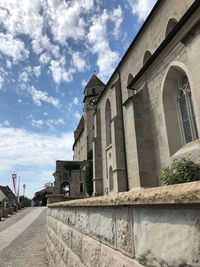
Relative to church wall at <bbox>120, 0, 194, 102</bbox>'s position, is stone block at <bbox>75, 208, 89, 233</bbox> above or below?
below

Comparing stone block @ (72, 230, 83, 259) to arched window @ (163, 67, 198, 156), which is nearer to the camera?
stone block @ (72, 230, 83, 259)

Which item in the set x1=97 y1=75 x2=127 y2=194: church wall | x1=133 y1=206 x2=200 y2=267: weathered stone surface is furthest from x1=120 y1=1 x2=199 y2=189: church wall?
x1=133 y1=206 x2=200 y2=267: weathered stone surface

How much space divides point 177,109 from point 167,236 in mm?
10269

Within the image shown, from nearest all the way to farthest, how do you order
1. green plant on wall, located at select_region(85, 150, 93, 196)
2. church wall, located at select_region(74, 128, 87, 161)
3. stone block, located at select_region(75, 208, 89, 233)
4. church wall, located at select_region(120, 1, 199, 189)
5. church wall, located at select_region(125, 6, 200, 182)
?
→ stone block, located at select_region(75, 208, 89, 233) < church wall, located at select_region(125, 6, 200, 182) < church wall, located at select_region(120, 1, 199, 189) < green plant on wall, located at select_region(85, 150, 93, 196) < church wall, located at select_region(74, 128, 87, 161)

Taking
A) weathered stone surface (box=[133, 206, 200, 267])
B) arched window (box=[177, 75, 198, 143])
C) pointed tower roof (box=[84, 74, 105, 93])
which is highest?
pointed tower roof (box=[84, 74, 105, 93])

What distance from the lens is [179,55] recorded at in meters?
9.59

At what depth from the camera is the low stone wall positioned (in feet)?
3.59

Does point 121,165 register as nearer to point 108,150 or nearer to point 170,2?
point 108,150

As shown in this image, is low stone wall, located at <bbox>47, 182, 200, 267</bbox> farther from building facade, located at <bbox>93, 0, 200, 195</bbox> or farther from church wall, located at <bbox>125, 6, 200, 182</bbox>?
church wall, located at <bbox>125, 6, 200, 182</bbox>

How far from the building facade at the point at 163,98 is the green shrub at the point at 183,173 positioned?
2.54ft

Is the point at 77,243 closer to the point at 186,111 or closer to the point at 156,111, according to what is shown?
the point at 186,111

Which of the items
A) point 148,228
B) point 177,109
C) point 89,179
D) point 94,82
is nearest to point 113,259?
point 148,228

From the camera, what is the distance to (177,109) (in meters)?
10.9

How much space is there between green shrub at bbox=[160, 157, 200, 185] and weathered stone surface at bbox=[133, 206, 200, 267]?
6303 mm
